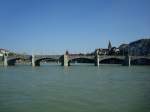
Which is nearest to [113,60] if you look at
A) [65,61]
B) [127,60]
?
[127,60]

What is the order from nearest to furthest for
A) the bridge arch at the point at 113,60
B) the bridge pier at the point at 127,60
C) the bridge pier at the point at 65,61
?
the bridge pier at the point at 127,60, the bridge pier at the point at 65,61, the bridge arch at the point at 113,60

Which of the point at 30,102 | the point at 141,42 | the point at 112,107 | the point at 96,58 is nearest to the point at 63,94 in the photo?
the point at 30,102

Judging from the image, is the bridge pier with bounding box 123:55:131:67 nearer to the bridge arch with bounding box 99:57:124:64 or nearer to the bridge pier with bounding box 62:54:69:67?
the bridge arch with bounding box 99:57:124:64

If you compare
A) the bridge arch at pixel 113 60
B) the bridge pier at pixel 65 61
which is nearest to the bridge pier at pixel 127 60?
the bridge arch at pixel 113 60

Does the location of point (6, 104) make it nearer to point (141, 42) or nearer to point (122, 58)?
point (122, 58)

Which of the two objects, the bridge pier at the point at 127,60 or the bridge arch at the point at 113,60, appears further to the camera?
the bridge arch at the point at 113,60

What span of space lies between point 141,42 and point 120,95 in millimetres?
115766

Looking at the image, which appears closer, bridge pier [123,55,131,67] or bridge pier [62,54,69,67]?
bridge pier [123,55,131,67]

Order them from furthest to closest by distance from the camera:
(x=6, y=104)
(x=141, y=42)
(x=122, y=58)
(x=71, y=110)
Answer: (x=141, y=42) < (x=122, y=58) < (x=6, y=104) < (x=71, y=110)

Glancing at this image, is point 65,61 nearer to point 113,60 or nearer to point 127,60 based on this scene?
point 127,60

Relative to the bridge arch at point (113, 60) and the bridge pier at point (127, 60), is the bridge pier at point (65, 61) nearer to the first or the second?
the bridge arch at point (113, 60)

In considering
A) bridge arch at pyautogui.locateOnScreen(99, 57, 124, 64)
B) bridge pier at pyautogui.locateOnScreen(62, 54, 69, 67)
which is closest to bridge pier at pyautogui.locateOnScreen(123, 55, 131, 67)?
bridge arch at pyautogui.locateOnScreen(99, 57, 124, 64)

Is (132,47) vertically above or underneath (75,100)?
above

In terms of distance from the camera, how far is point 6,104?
15398 mm
